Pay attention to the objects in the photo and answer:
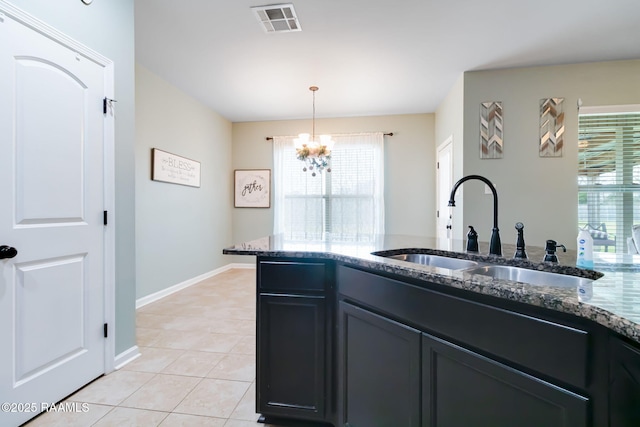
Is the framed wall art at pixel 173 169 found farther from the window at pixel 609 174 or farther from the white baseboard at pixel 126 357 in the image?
the window at pixel 609 174

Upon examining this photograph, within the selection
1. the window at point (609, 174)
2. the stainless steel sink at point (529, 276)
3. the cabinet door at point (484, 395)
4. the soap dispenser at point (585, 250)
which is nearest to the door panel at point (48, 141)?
the cabinet door at point (484, 395)

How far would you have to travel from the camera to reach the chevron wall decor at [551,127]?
357cm

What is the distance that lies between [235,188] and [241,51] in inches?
121

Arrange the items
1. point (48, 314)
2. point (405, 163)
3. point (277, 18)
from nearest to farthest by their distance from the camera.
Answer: point (48, 314)
point (277, 18)
point (405, 163)

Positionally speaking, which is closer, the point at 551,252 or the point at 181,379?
the point at 551,252

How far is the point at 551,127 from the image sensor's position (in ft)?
11.8

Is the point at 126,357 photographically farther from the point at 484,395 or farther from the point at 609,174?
the point at 609,174

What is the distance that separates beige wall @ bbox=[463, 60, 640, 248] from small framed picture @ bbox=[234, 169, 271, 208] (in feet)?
11.4

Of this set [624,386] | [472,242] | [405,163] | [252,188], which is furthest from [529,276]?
[252,188]

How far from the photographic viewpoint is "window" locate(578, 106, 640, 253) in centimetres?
356

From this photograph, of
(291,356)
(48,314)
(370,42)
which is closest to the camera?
(291,356)

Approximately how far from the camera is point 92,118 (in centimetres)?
204

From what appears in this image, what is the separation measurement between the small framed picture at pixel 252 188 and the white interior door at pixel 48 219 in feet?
12.4

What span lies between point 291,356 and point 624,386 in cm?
129
